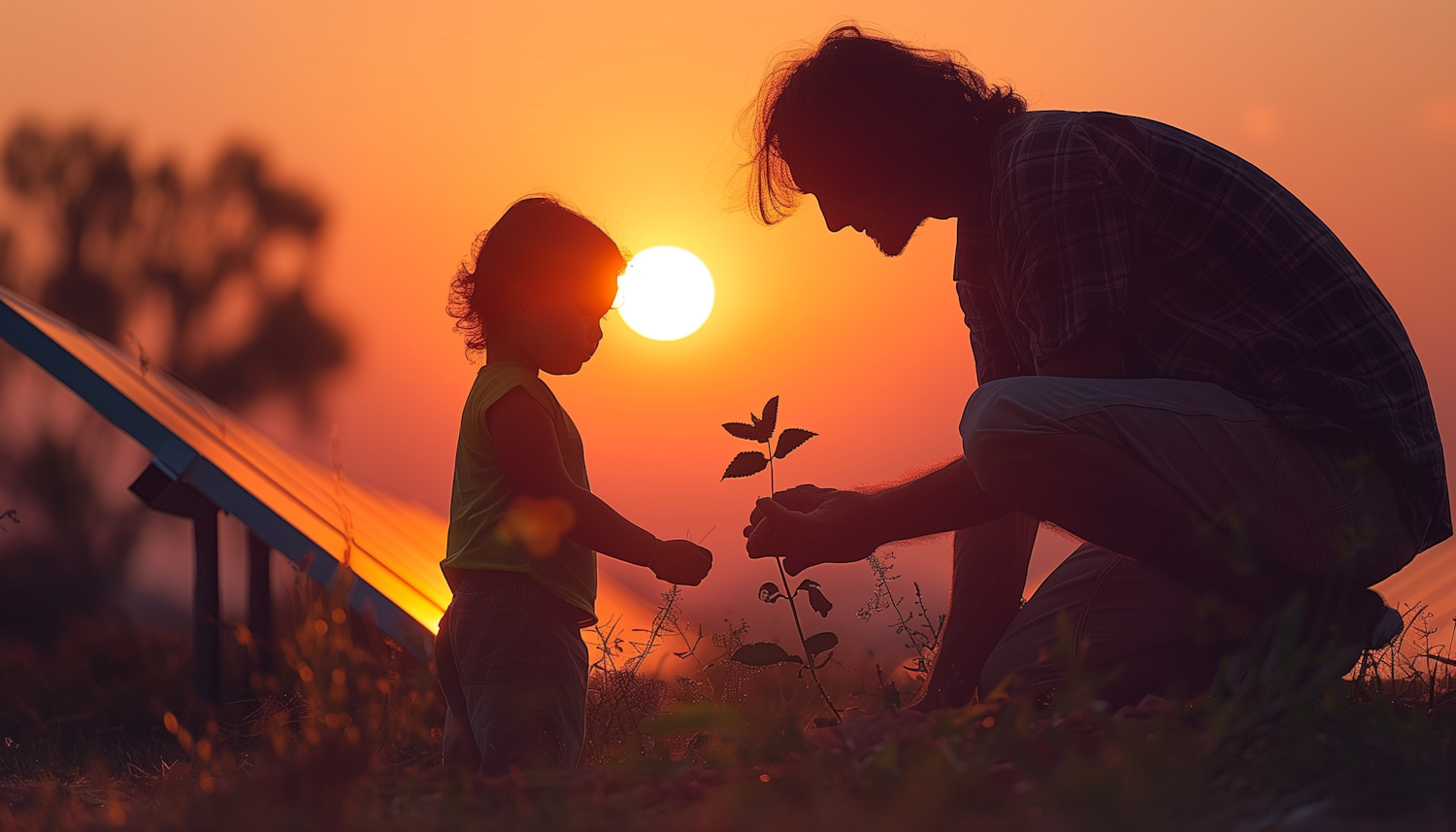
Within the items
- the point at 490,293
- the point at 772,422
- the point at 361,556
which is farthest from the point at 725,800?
the point at 361,556

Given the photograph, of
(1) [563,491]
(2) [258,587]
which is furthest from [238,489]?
(1) [563,491]

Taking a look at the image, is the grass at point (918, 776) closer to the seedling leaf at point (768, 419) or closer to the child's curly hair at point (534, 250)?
the seedling leaf at point (768, 419)

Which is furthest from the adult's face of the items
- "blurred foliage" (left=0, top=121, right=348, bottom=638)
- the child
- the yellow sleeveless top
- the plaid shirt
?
"blurred foliage" (left=0, top=121, right=348, bottom=638)

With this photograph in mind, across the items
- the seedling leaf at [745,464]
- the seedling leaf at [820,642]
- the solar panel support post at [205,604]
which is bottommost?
the solar panel support post at [205,604]

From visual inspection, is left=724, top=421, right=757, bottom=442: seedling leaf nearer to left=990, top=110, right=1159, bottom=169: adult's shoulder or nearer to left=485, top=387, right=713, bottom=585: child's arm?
left=485, top=387, right=713, bottom=585: child's arm

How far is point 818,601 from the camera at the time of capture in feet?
7.22

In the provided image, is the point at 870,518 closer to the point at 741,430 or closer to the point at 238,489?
the point at 741,430

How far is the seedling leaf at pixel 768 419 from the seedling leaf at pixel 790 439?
0.09 feet

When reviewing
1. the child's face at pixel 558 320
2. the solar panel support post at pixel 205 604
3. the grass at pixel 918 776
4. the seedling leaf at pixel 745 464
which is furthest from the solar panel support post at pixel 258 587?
the seedling leaf at pixel 745 464

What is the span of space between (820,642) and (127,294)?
11.5m

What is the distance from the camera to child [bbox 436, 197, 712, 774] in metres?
2.27

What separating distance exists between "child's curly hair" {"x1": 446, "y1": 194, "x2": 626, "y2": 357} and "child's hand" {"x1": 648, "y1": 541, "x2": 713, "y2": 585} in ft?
2.54

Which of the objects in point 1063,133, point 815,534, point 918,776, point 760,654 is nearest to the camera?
point 918,776

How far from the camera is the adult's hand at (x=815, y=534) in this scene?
2.30m
